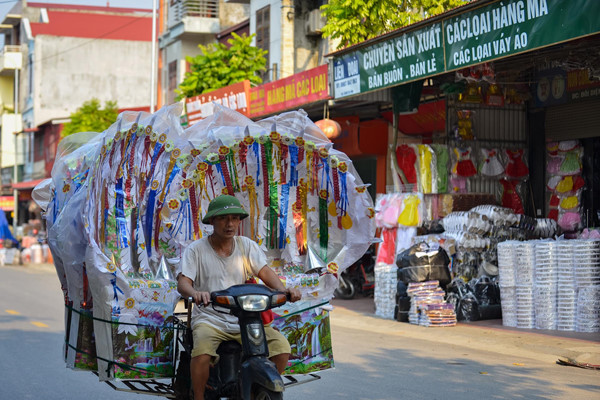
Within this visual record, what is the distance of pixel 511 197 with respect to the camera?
16.5 m

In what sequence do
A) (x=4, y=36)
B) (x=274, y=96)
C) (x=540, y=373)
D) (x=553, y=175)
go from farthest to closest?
(x=4, y=36) → (x=274, y=96) → (x=553, y=175) → (x=540, y=373)

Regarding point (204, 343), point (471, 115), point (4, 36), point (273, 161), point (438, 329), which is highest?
point (4, 36)

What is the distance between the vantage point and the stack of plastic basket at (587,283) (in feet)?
41.9

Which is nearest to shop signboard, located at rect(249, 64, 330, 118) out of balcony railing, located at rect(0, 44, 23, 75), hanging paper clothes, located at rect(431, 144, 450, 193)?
hanging paper clothes, located at rect(431, 144, 450, 193)

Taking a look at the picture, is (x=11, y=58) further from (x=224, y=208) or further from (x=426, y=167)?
(x=224, y=208)

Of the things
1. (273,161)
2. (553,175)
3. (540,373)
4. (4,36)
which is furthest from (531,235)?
(4,36)

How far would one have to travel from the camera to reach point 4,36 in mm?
61438

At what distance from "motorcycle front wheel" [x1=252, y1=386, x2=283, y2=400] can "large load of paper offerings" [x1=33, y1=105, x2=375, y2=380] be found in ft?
3.80

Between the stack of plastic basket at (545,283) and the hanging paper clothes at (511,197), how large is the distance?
2.94m

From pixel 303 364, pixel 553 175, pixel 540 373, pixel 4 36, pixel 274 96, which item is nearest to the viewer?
pixel 303 364

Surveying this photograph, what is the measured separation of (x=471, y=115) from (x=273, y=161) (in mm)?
9236

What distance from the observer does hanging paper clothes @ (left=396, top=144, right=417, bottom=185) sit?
639 inches

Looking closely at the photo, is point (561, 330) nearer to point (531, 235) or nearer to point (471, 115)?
point (531, 235)

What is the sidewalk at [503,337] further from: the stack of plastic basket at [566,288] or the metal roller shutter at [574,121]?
the metal roller shutter at [574,121]
